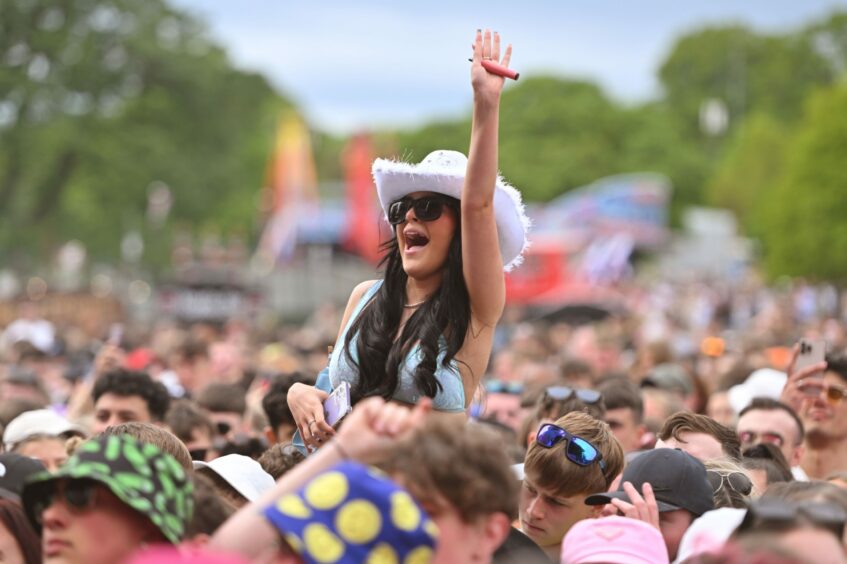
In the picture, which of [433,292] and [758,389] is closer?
[433,292]

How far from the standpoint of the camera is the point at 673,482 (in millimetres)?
4578

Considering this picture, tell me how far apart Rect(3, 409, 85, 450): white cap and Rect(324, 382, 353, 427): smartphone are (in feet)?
9.87

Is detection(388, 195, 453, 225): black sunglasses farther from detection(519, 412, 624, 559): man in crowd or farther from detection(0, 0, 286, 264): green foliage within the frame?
detection(0, 0, 286, 264): green foliage

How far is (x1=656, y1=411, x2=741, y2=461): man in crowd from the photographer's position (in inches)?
237

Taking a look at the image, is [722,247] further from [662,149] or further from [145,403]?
[145,403]

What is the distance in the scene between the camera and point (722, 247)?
85.0 m

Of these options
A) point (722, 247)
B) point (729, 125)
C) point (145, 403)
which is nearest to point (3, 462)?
point (145, 403)

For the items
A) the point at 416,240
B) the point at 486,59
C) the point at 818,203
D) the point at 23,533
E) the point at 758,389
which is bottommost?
the point at 818,203

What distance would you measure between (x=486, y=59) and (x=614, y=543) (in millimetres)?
1376

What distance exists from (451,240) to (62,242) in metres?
42.6

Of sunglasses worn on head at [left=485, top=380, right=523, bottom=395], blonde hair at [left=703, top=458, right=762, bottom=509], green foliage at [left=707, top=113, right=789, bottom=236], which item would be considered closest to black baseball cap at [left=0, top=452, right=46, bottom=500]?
blonde hair at [left=703, top=458, right=762, bottom=509]

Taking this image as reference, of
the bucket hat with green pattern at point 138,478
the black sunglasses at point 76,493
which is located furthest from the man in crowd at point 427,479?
the black sunglasses at point 76,493

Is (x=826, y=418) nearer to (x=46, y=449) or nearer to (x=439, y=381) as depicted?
(x=439, y=381)

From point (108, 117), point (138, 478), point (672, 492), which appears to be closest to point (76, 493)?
point (138, 478)
